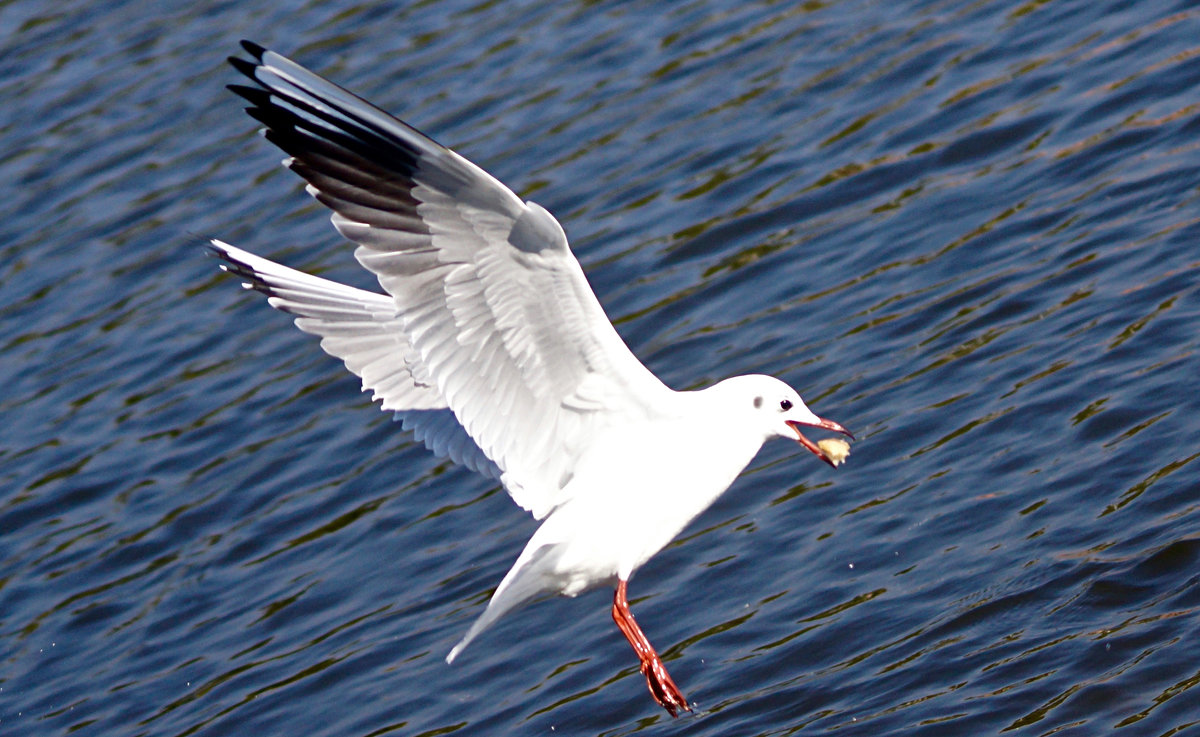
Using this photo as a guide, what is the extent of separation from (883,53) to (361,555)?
5450 mm

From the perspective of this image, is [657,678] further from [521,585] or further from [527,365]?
[527,365]

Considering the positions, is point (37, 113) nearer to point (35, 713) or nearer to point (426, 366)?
point (35, 713)

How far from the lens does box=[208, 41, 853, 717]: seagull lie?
233 inches

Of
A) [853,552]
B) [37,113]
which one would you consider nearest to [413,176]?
[853,552]

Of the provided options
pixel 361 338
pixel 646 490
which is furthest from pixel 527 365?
pixel 361 338

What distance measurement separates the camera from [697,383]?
9.50 m

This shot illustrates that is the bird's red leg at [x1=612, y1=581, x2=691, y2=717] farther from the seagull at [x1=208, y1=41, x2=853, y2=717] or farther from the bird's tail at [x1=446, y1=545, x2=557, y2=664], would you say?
the bird's tail at [x1=446, y1=545, x2=557, y2=664]

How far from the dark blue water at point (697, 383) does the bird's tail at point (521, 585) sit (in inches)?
47.2

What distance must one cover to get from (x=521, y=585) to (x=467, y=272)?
1.20 meters

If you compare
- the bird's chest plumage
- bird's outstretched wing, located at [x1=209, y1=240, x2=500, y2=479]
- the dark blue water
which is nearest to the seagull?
the bird's chest plumage

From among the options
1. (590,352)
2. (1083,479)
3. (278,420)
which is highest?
(590,352)

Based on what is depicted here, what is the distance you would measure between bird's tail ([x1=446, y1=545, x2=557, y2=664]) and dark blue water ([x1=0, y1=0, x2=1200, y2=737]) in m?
1.20

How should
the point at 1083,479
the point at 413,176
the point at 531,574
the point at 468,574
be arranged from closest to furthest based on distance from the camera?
the point at 413,176 → the point at 531,574 → the point at 1083,479 → the point at 468,574

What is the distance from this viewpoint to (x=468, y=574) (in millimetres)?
8648
